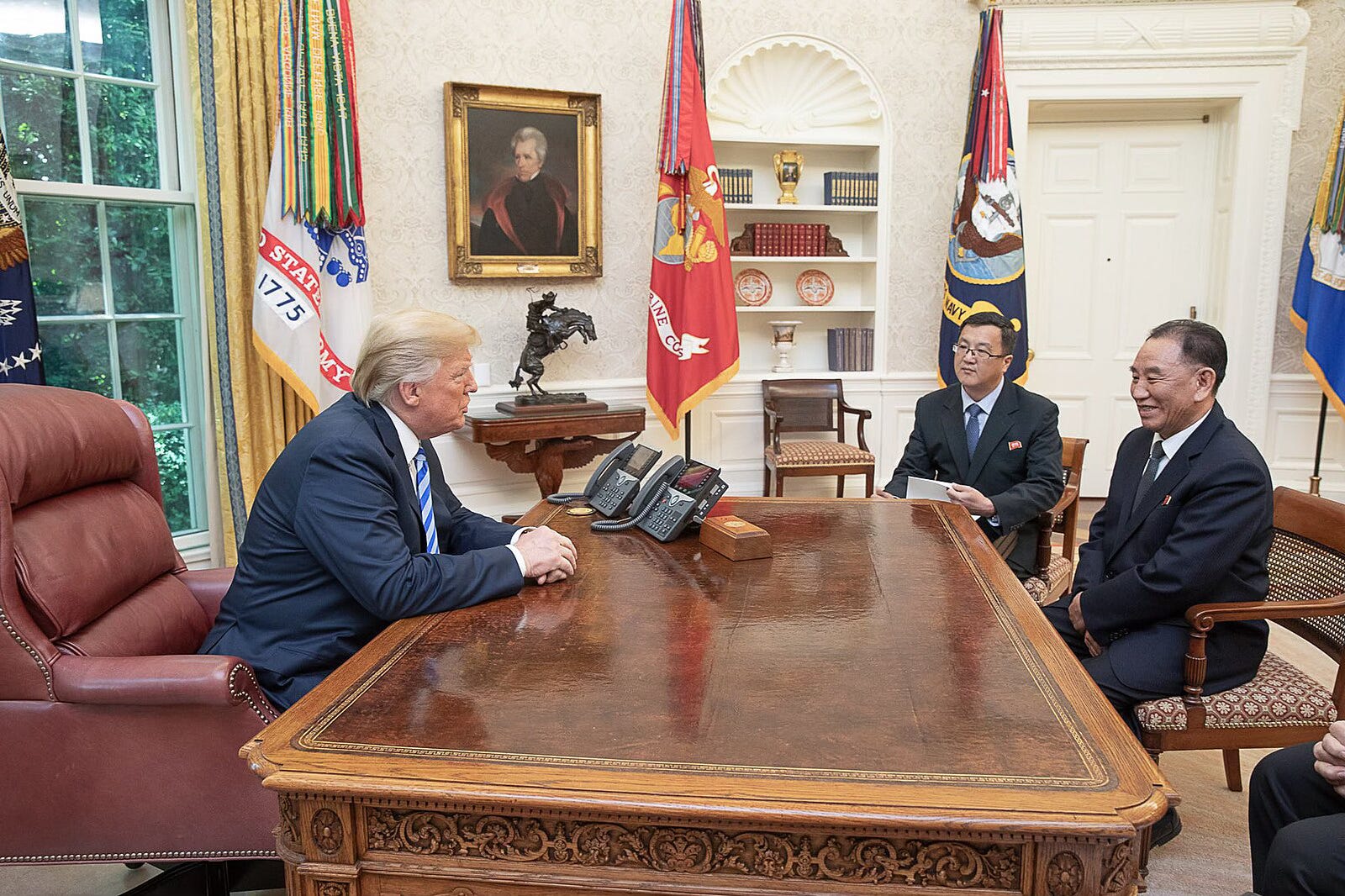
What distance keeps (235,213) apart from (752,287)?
3.00 m

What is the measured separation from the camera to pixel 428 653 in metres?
1.63

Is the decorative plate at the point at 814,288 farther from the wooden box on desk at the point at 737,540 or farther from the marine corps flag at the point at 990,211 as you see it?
the wooden box on desk at the point at 737,540

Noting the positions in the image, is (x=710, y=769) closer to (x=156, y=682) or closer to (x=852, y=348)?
(x=156, y=682)

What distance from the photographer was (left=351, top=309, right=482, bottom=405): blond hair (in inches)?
79.5

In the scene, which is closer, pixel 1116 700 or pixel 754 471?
pixel 1116 700

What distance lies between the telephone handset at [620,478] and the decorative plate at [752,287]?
3.45 metres

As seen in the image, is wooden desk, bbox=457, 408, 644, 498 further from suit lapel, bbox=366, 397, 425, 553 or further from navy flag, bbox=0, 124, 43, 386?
suit lapel, bbox=366, 397, 425, 553

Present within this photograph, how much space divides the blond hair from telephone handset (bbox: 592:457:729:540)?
0.66m

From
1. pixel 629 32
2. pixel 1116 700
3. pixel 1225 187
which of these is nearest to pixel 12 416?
pixel 1116 700

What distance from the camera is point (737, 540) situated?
2.19 metres

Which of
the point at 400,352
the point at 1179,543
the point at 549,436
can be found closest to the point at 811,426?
the point at 549,436

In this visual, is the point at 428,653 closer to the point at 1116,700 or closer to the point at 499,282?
the point at 1116,700

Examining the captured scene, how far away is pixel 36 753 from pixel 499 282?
12.7ft

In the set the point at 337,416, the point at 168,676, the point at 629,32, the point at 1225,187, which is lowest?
the point at 168,676
